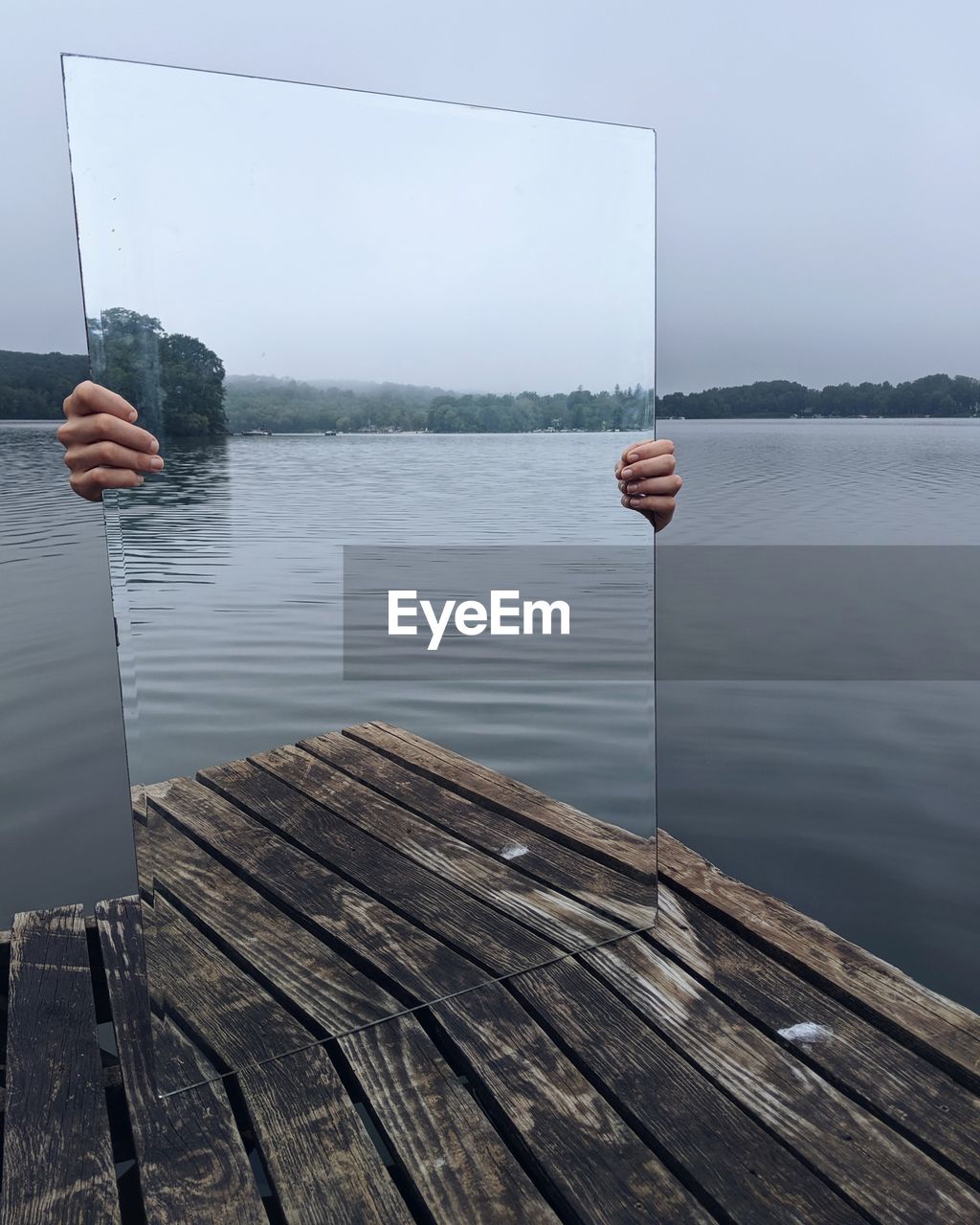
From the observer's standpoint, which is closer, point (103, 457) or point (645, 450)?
point (103, 457)

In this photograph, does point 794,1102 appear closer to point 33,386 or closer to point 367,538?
point 367,538

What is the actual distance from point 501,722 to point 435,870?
0.29 m

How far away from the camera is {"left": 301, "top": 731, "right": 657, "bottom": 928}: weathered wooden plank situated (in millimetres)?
1768

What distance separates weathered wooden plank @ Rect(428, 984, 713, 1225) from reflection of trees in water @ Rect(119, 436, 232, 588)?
834mm

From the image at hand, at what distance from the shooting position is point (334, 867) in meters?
Answer: 1.59

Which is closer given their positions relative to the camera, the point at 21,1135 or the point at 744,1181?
the point at 744,1181

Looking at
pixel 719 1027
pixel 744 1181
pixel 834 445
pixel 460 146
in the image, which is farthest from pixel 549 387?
pixel 834 445

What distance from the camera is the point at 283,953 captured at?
1.52 m

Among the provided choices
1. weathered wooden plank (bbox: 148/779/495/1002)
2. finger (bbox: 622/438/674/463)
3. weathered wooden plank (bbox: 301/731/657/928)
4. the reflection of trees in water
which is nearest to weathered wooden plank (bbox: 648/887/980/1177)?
weathered wooden plank (bbox: 301/731/657/928)

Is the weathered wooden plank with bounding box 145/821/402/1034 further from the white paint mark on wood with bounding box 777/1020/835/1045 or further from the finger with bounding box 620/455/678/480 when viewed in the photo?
the finger with bounding box 620/455/678/480

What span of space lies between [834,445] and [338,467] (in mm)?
22984

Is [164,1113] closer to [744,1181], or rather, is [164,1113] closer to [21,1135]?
[21,1135]

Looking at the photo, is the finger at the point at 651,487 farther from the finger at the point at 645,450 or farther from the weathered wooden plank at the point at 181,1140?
the weathered wooden plank at the point at 181,1140

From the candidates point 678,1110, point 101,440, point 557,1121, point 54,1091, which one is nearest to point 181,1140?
point 54,1091
